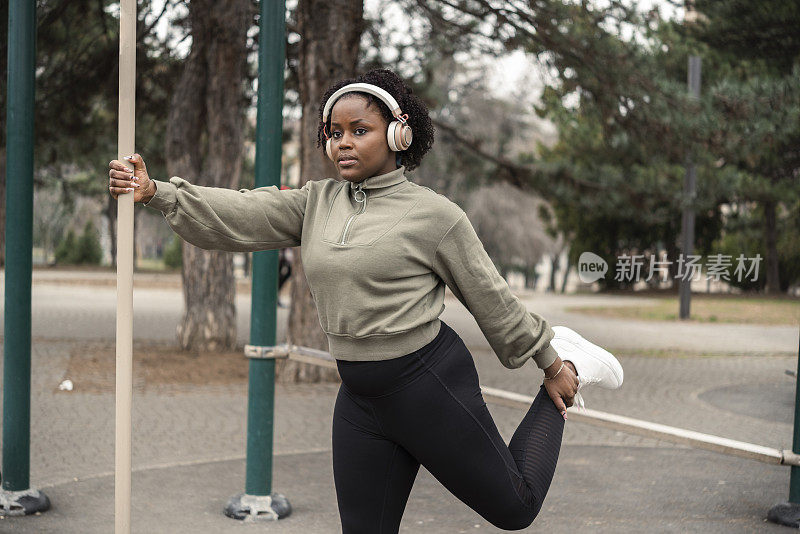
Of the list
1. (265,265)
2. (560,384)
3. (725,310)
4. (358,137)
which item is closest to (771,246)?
(725,310)

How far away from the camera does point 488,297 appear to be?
2.31 metres

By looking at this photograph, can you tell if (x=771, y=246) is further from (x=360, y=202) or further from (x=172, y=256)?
(x=172, y=256)

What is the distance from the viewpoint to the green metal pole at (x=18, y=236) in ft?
13.2

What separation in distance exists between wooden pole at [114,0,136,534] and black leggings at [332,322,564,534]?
576 mm

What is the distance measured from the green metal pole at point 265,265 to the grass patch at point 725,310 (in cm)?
370

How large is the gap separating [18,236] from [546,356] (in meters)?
2.70

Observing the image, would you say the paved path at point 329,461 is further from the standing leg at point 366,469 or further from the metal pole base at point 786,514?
the standing leg at point 366,469

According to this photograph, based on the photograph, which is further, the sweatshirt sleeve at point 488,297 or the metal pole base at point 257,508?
the metal pole base at point 257,508

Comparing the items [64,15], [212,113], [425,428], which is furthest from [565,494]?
[64,15]

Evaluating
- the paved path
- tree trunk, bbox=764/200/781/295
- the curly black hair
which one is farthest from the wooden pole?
tree trunk, bbox=764/200/781/295

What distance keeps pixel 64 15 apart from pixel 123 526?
8.06 m

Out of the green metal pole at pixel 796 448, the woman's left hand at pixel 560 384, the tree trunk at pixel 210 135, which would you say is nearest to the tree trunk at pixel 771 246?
the green metal pole at pixel 796 448

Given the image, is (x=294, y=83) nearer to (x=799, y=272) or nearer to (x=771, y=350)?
(x=771, y=350)

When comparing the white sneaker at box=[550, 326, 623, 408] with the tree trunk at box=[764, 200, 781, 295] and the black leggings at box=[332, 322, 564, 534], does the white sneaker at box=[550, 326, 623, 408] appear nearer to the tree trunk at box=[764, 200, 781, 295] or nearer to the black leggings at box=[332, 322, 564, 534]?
the black leggings at box=[332, 322, 564, 534]
